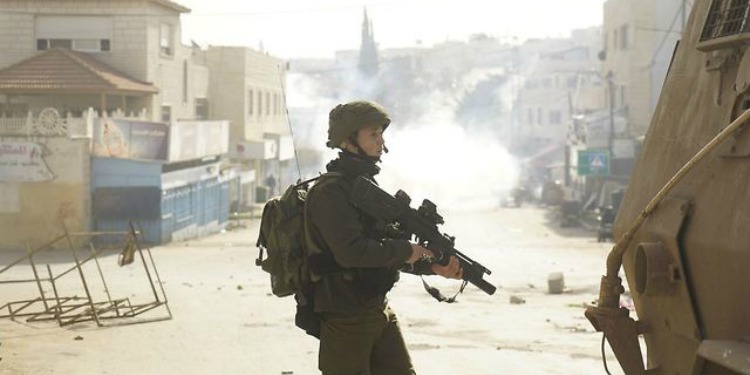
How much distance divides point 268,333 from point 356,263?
8.60 metres

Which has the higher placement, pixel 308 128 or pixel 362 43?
pixel 362 43

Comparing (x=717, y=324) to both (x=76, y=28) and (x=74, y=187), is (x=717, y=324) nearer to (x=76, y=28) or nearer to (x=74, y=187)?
(x=74, y=187)

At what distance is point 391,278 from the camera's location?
16.9 feet

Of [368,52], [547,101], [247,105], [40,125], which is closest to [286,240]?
[40,125]

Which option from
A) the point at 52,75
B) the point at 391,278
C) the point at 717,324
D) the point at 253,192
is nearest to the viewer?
the point at 717,324

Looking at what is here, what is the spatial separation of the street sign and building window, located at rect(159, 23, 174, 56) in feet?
48.3

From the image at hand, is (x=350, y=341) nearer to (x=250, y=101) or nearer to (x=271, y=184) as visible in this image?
(x=271, y=184)

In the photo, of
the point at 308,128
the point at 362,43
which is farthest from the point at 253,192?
the point at 362,43

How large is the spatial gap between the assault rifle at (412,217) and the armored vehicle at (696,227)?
697 millimetres

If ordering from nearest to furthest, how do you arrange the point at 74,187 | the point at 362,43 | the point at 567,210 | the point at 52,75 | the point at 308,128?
the point at 74,187, the point at 52,75, the point at 567,210, the point at 308,128, the point at 362,43

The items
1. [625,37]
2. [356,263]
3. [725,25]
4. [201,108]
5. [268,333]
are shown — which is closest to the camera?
[725,25]

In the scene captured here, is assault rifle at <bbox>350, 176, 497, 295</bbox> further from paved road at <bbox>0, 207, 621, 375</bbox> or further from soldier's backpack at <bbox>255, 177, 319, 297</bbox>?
paved road at <bbox>0, 207, 621, 375</bbox>

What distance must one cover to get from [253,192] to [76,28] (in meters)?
10.8

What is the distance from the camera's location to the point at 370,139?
520 cm
